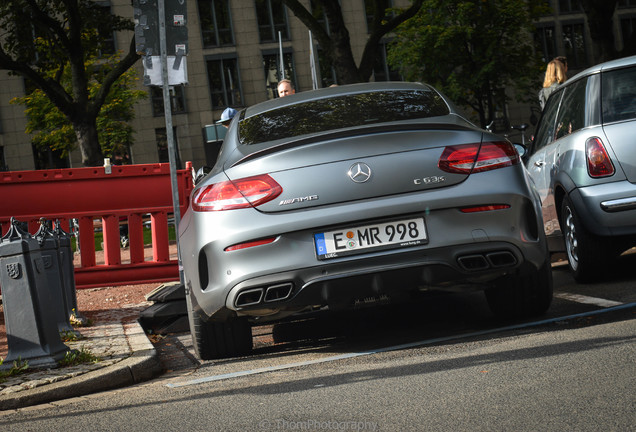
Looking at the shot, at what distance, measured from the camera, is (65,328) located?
23.9 ft

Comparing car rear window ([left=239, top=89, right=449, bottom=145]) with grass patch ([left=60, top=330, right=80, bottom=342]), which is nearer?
car rear window ([left=239, top=89, right=449, bottom=145])

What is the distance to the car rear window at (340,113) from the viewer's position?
5.74 meters

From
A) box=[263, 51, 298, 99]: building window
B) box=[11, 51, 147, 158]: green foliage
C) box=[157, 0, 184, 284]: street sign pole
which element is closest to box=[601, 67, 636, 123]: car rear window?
box=[157, 0, 184, 284]: street sign pole

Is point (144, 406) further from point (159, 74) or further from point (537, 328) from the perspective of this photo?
point (159, 74)

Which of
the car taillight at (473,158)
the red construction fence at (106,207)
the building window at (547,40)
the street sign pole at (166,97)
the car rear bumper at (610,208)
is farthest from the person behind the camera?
the building window at (547,40)

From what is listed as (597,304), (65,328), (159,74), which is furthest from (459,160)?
(159,74)

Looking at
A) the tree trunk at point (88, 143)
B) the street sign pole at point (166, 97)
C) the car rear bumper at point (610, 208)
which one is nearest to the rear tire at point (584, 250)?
the car rear bumper at point (610, 208)

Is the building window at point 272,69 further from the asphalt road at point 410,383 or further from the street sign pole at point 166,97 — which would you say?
the asphalt road at point 410,383

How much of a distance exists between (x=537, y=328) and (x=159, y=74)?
5079mm

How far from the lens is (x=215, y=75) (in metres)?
51.4

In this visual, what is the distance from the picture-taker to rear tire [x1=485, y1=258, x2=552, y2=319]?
5898mm

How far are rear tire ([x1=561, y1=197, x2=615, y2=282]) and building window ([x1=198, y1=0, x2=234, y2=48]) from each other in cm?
4502

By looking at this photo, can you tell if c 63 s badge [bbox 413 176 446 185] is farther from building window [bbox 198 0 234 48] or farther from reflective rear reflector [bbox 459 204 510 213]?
building window [bbox 198 0 234 48]

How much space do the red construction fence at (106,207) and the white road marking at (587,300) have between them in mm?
5265
